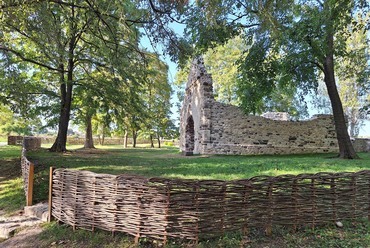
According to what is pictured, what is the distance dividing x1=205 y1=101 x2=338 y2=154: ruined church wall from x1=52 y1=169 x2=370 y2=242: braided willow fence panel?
1054 centimetres

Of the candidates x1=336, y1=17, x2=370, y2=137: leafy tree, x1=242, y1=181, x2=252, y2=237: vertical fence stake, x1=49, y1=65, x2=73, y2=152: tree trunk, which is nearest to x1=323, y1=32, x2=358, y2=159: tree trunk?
x1=336, y1=17, x2=370, y2=137: leafy tree

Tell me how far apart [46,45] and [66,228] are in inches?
252

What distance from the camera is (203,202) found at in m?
3.04

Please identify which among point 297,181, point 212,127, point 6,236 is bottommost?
point 6,236

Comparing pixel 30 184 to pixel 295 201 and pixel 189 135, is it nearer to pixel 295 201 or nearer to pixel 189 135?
pixel 295 201

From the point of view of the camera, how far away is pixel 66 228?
12.0ft

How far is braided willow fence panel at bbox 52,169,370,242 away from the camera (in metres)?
3.02

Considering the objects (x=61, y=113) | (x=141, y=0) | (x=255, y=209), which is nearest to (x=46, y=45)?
(x=141, y=0)

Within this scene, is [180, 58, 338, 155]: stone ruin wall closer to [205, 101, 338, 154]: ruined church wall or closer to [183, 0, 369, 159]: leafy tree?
[205, 101, 338, 154]: ruined church wall

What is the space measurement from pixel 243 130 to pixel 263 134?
1.35 m

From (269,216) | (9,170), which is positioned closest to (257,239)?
(269,216)

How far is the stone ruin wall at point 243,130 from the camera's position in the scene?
564 inches

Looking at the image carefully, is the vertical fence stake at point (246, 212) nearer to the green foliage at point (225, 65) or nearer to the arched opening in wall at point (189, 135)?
the arched opening in wall at point (189, 135)

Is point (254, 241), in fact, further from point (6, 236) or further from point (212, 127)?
point (212, 127)
